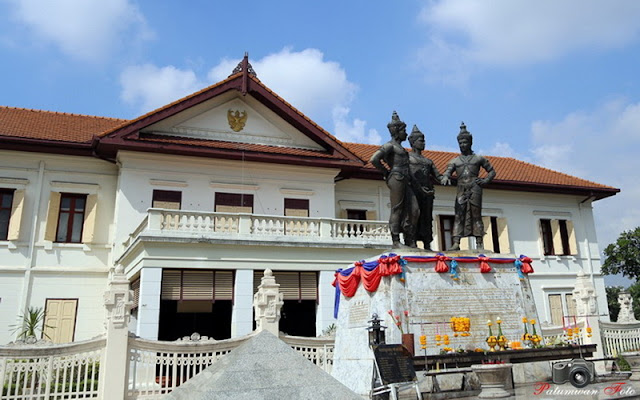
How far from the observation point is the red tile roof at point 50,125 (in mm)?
16297

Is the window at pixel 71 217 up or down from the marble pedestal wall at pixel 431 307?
up

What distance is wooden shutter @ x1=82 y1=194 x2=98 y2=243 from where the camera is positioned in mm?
16172

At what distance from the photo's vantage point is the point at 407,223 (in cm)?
914

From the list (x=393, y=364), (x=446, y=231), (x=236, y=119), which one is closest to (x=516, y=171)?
(x=446, y=231)

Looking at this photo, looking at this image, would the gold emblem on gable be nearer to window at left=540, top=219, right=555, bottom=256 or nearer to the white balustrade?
the white balustrade

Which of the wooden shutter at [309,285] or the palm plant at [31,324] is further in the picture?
the wooden shutter at [309,285]

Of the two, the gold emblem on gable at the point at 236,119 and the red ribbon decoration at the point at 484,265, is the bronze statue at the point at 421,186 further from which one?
the gold emblem on gable at the point at 236,119

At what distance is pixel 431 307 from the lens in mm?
8312

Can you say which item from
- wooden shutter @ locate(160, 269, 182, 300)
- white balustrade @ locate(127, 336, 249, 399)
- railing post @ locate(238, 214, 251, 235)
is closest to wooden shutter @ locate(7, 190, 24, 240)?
wooden shutter @ locate(160, 269, 182, 300)

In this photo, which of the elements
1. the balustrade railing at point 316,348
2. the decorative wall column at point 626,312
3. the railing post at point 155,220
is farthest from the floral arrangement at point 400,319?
the decorative wall column at point 626,312

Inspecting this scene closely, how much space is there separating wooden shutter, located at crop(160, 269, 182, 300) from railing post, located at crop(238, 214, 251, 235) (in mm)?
2090

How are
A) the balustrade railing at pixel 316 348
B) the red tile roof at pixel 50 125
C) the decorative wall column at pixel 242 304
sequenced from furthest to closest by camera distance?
the red tile roof at pixel 50 125
the decorative wall column at pixel 242 304
the balustrade railing at pixel 316 348

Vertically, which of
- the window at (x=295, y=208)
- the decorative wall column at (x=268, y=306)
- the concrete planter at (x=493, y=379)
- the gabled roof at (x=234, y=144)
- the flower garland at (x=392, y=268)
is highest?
the gabled roof at (x=234, y=144)

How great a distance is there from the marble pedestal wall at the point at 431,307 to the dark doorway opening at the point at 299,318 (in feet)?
26.0
